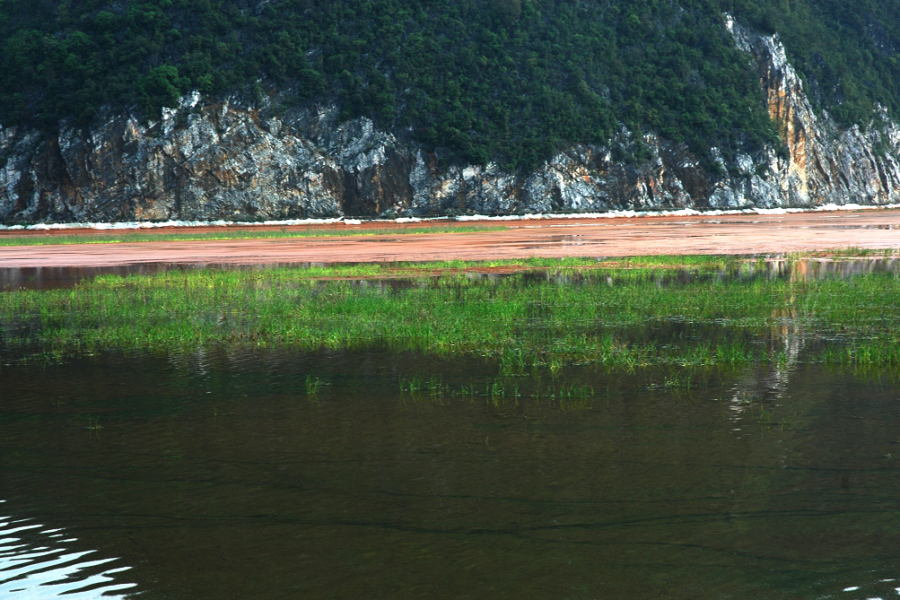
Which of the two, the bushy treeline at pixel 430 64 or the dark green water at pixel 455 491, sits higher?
the bushy treeline at pixel 430 64

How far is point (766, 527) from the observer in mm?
6414

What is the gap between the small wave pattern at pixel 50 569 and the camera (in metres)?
5.56

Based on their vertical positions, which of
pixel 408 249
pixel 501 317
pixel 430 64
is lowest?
pixel 501 317

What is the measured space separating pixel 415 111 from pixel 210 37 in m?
24.4

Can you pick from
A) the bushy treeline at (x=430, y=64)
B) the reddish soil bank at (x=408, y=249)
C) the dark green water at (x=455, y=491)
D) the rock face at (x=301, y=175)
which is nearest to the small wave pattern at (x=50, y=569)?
the dark green water at (x=455, y=491)

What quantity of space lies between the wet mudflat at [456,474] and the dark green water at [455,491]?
0.09ft

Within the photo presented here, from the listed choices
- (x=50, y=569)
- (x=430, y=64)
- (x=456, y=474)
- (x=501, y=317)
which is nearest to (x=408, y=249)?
(x=501, y=317)

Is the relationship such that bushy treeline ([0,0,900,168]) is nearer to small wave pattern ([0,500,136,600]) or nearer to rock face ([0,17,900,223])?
rock face ([0,17,900,223])

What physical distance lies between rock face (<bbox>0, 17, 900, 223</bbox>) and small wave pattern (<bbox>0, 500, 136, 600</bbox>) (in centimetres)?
8558

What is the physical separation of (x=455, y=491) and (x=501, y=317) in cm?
1019

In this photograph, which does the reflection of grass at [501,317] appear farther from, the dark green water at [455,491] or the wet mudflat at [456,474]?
the dark green water at [455,491]

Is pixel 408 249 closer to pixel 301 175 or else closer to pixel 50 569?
pixel 50 569

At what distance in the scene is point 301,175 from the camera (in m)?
93.6

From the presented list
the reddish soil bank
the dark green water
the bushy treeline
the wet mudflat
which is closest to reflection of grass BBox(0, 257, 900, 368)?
the wet mudflat
